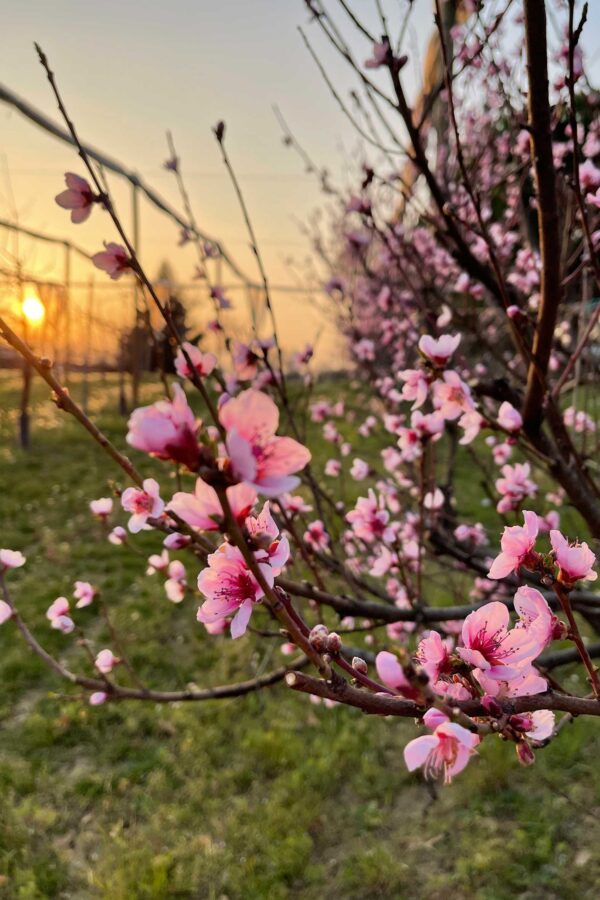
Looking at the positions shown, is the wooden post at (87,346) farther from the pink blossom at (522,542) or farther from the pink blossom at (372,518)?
the pink blossom at (522,542)

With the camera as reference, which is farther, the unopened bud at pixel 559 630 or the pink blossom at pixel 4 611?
the pink blossom at pixel 4 611

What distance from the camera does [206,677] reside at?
364cm

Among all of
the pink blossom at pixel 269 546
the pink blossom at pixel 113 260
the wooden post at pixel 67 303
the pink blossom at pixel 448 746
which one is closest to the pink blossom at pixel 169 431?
the pink blossom at pixel 269 546

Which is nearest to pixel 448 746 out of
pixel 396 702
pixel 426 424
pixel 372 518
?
pixel 396 702

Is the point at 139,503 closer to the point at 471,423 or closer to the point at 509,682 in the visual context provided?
the point at 509,682

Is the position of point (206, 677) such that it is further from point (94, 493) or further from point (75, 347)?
point (75, 347)

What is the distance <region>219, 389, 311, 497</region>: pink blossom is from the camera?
0.44 metres

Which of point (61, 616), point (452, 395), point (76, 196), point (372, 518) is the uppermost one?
point (76, 196)

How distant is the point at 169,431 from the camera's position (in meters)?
0.44

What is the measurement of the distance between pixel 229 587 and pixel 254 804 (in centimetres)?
245

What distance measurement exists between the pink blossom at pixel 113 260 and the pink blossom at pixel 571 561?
81 centimetres

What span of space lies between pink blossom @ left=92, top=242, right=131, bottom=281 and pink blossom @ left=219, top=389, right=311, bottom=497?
679 millimetres

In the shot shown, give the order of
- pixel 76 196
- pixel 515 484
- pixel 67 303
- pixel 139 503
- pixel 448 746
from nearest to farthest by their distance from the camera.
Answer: pixel 448 746
pixel 139 503
pixel 76 196
pixel 515 484
pixel 67 303

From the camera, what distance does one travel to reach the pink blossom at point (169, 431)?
0.44 metres
